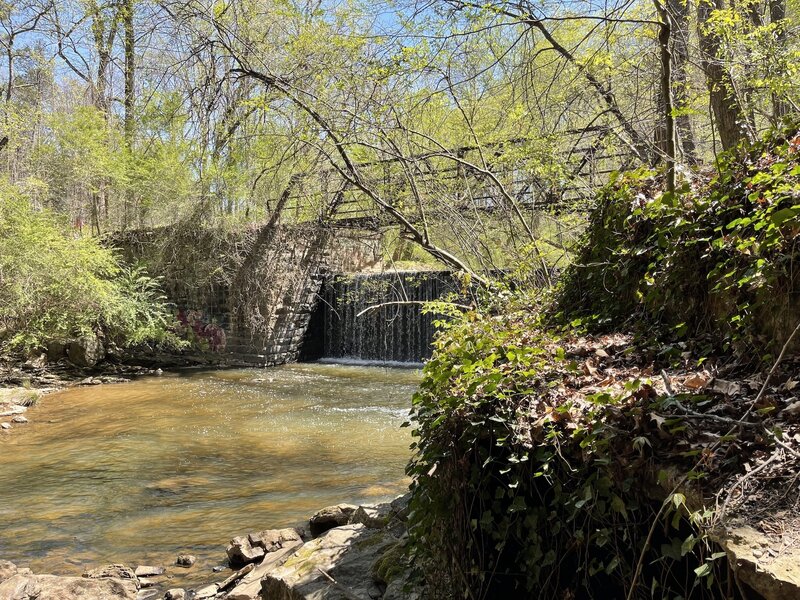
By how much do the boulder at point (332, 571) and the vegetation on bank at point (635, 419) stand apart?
1.62ft

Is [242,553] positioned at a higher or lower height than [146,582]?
higher

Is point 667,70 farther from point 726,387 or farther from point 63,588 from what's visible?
point 63,588

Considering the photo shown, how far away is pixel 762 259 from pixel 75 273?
12034mm

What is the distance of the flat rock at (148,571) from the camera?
394 centimetres

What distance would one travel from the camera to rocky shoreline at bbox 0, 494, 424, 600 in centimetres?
259

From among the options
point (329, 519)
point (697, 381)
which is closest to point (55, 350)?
point (329, 519)

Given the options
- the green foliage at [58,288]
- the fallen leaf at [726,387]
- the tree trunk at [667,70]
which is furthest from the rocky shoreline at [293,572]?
the green foliage at [58,288]

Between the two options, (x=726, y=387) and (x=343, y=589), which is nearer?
(x=726, y=387)

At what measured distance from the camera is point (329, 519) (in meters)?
4.16

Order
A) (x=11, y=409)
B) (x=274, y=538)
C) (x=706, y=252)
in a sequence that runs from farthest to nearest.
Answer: (x=11, y=409) → (x=274, y=538) → (x=706, y=252)

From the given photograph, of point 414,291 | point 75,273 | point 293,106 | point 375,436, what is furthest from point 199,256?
point 293,106

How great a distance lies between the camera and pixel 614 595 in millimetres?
1713

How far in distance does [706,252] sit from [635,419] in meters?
1.11

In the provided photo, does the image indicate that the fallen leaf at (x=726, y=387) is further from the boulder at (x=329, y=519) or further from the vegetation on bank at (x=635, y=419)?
the boulder at (x=329, y=519)
